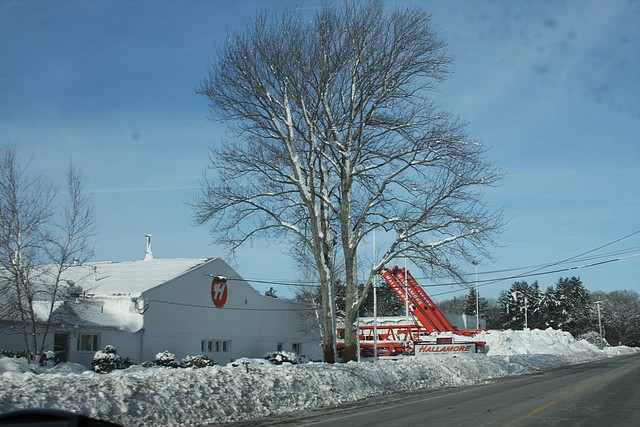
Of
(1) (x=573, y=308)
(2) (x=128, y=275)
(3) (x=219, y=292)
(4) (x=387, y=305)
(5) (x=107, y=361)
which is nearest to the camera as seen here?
(5) (x=107, y=361)

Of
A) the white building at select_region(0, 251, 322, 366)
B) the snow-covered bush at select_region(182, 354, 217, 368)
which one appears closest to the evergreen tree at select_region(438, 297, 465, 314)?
the white building at select_region(0, 251, 322, 366)

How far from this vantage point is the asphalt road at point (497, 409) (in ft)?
44.0

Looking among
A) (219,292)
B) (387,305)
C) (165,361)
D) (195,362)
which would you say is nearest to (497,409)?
(195,362)

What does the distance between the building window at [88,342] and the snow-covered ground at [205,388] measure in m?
5.36

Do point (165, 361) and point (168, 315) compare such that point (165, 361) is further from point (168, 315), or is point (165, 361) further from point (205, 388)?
point (205, 388)

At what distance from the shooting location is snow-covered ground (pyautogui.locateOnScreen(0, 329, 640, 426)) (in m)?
12.8

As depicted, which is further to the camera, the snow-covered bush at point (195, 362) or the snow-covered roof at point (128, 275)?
the snow-covered roof at point (128, 275)

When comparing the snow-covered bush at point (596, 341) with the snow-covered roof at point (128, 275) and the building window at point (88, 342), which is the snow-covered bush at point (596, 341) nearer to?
the snow-covered roof at point (128, 275)

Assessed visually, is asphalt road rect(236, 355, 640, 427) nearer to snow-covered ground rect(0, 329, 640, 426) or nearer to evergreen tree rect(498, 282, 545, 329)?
snow-covered ground rect(0, 329, 640, 426)

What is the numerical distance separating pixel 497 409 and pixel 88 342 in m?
22.8

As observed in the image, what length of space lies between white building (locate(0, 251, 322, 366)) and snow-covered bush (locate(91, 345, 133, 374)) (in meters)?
1.51

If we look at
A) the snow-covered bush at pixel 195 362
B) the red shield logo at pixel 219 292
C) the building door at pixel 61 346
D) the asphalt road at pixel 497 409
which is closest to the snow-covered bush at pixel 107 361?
the building door at pixel 61 346

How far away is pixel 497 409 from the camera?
15.6m

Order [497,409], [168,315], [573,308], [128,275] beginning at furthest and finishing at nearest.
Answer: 1. [573,308]
2. [128,275]
3. [168,315]
4. [497,409]
